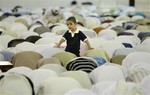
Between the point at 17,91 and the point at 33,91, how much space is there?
0.91 feet

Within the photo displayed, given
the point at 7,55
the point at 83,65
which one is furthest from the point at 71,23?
the point at 83,65

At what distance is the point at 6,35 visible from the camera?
9234mm

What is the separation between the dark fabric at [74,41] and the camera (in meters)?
7.35

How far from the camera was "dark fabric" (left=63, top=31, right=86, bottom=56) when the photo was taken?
7352 millimetres

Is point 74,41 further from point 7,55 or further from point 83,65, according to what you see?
point 83,65

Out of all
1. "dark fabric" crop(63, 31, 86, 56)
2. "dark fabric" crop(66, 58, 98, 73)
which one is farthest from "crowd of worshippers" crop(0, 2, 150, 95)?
"dark fabric" crop(63, 31, 86, 56)

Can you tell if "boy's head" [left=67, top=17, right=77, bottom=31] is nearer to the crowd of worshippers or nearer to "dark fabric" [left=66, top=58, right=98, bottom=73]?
the crowd of worshippers

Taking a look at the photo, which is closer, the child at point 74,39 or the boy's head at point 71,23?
the boy's head at point 71,23

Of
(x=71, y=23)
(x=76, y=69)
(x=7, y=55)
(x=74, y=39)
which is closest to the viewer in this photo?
(x=76, y=69)

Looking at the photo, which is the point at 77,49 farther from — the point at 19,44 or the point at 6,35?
the point at 6,35

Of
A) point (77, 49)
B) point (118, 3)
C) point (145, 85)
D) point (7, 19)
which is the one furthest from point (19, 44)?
point (118, 3)

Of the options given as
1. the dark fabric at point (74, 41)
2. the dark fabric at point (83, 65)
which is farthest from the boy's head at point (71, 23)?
the dark fabric at point (83, 65)

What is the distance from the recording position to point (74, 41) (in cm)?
738

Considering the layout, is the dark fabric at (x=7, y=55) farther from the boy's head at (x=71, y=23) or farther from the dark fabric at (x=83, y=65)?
the dark fabric at (x=83, y=65)
